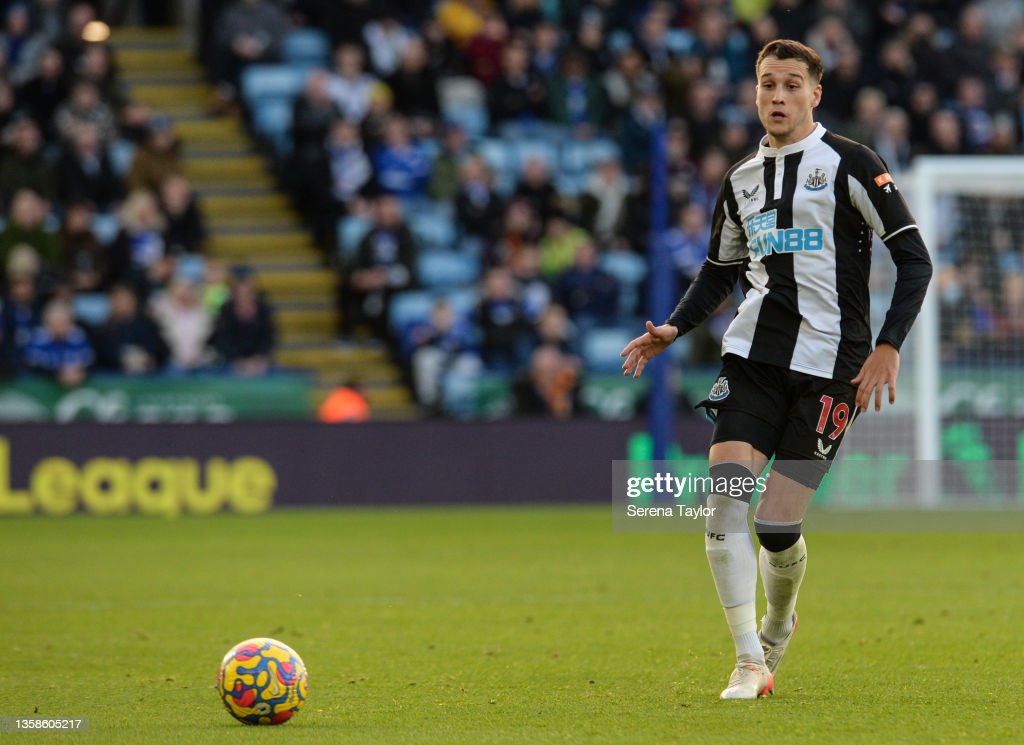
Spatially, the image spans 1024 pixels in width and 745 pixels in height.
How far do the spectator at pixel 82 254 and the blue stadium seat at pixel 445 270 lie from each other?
3.26 meters

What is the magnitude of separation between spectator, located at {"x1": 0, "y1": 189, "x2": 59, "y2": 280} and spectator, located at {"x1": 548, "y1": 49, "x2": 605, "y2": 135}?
604cm

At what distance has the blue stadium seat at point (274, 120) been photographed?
19625 millimetres

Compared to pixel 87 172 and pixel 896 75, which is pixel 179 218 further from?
pixel 896 75

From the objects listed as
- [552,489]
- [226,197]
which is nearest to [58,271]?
[226,197]

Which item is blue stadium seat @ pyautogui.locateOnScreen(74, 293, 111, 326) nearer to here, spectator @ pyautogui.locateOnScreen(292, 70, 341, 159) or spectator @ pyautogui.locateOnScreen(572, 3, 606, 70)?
spectator @ pyautogui.locateOnScreen(292, 70, 341, 159)

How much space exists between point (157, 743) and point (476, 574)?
5.96 metres

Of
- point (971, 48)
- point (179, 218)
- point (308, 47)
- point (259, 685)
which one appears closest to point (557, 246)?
point (179, 218)

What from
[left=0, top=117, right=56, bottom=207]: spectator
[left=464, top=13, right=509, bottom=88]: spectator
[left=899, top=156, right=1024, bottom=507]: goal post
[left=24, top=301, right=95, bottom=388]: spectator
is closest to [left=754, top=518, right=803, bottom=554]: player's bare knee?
[left=899, top=156, right=1024, bottom=507]: goal post

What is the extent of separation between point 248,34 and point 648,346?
554 inches

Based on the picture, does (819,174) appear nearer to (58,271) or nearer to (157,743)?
(157,743)

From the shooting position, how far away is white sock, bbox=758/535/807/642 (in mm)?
6301

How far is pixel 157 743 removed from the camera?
5258 millimetres

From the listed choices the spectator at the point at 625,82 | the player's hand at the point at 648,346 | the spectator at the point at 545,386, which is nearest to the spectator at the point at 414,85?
the spectator at the point at 625,82

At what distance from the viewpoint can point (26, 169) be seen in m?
17.5
